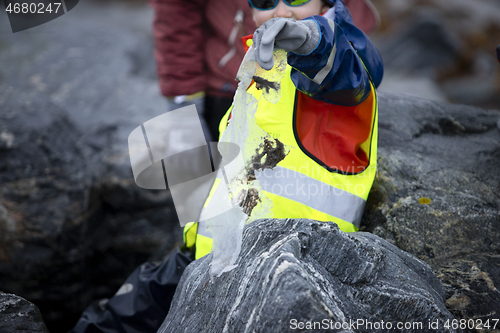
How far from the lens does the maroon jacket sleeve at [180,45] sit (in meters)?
2.02

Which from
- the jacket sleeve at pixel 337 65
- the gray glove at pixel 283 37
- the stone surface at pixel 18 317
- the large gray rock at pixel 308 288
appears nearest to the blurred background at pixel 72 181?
the stone surface at pixel 18 317

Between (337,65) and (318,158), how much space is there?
0.33 meters

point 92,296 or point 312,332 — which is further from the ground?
point 312,332

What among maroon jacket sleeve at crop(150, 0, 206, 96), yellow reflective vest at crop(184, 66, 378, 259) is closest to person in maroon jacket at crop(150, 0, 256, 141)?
maroon jacket sleeve at crop(150, 0, 206, 96)

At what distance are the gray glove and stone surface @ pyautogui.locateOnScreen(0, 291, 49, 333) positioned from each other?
3.53 ft

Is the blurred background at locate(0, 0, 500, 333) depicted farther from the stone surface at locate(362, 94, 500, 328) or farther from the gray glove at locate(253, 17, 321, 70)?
the gray glove at locate(253, 17, 321, 70)

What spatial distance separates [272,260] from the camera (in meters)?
0.81

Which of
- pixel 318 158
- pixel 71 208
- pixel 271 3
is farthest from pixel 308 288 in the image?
pixel 71 208

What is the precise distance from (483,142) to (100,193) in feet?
7.90

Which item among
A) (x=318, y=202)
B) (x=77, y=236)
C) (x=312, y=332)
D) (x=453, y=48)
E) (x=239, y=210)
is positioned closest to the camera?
(x=312, y=332)

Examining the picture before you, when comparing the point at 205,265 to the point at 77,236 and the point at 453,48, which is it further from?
the point at 453,48

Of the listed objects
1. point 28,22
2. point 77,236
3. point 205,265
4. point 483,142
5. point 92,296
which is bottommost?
point 92,296

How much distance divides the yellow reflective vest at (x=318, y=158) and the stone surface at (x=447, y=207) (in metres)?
0.22

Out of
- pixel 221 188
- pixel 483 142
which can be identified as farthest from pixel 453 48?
pixel 221 188
